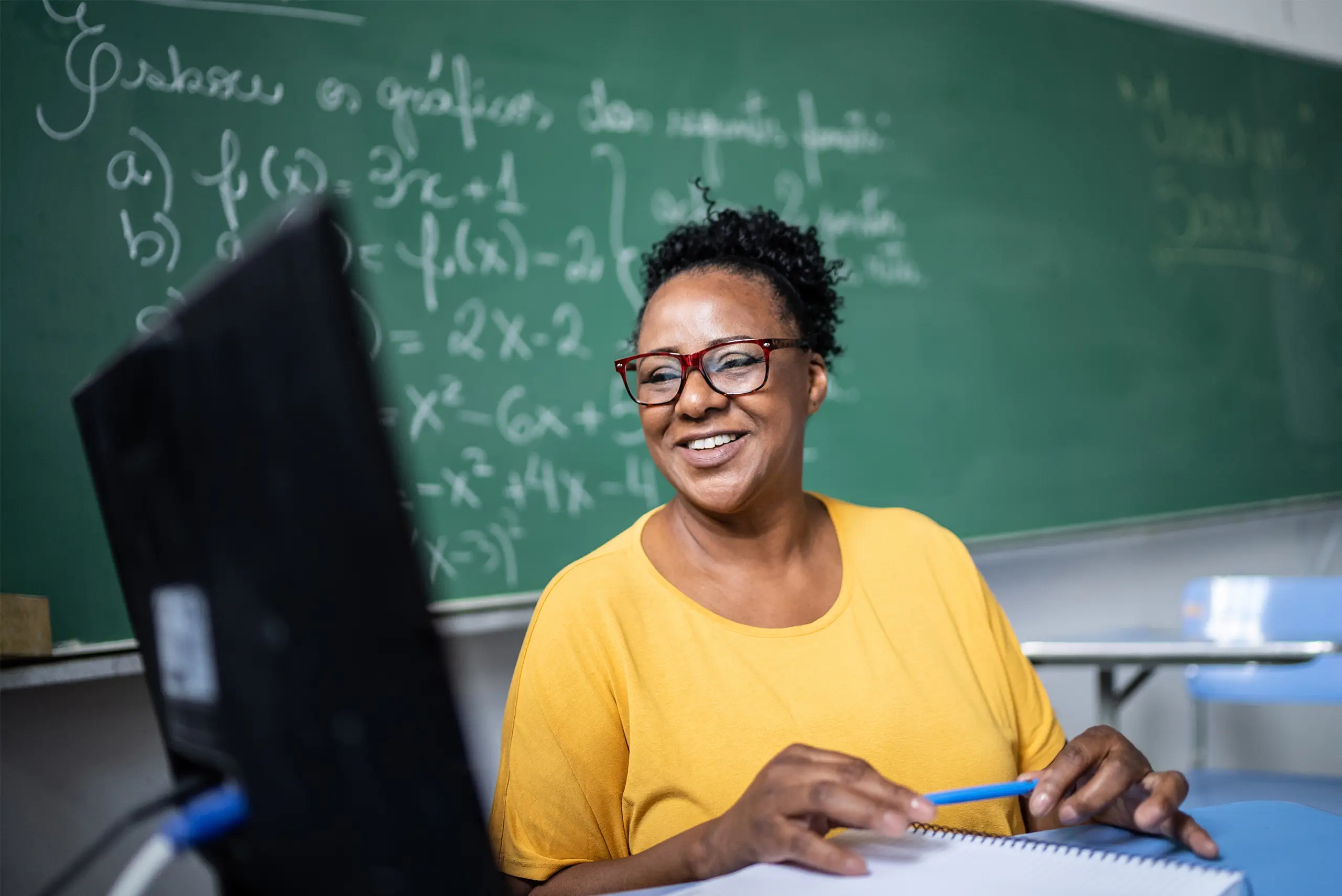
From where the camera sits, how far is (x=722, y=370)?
1.25 metres

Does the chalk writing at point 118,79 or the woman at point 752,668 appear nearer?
the woman at point 752,668

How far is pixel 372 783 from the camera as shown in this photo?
1.27ft

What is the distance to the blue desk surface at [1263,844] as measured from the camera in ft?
2.74

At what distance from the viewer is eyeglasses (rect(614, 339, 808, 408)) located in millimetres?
1241

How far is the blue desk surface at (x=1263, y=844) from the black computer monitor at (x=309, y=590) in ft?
1.49

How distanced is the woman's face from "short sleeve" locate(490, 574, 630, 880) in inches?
9.9

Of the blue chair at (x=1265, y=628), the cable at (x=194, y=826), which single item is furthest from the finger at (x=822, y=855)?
the blue chair at (x=1265, y=628)

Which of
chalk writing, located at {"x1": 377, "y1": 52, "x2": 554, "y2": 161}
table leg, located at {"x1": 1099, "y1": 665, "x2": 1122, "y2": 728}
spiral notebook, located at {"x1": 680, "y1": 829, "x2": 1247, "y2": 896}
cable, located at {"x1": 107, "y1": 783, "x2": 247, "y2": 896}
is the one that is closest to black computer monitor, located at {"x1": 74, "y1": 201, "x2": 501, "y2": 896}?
cable, located at {"x1": 107, "y1": 783, "x2": 247, "y2": 896}

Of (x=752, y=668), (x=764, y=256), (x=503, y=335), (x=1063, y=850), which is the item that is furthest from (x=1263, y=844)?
(x=503, y=335)

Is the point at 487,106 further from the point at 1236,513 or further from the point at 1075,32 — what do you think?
the point at 1236,513

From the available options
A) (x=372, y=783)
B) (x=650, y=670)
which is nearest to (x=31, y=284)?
(x=650, y=670)

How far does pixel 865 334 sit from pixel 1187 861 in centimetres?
160

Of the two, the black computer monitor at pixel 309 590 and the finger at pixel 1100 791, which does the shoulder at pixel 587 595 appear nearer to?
the finger at pixel 1100 791

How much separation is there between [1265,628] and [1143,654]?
0.51 meters
